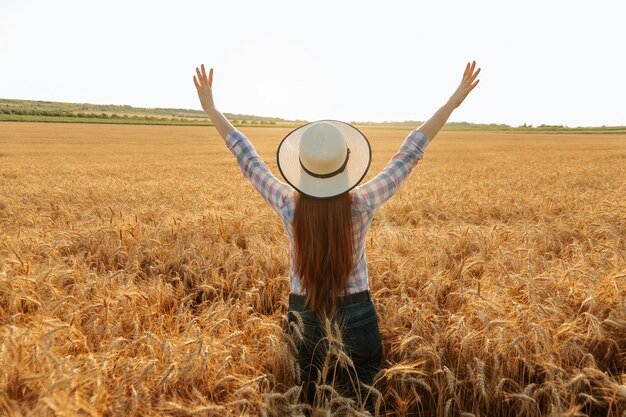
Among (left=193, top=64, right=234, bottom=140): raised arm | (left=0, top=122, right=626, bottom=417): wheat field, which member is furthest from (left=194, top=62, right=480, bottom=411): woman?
(left=193, top=64, right=234, bottom=140): raised arm

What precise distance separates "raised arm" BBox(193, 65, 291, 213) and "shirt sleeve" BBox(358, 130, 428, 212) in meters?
0.47

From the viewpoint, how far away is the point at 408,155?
2.39 meters

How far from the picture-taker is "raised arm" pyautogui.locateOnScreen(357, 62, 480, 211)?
2.24 m

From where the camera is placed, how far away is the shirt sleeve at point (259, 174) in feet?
7.66

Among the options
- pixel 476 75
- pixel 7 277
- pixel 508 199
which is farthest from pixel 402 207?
pixel 7 277

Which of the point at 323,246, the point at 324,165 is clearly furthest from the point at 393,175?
the point at 323,246

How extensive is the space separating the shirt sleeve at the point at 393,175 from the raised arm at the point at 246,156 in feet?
1.54

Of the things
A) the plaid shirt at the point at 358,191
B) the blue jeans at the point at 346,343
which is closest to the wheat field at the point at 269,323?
the blue jeans at the point at 346,343

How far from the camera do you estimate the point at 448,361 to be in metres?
2.34

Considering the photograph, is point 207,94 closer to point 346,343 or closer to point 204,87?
point 204,87

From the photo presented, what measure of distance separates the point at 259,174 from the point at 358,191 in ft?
1.94

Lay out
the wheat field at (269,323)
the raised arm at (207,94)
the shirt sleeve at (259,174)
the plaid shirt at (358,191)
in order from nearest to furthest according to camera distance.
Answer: the wheat field at (269,323) < the plaid shirt at (358,191) < the shirt sleeve at (259,174) < the raised arm at (207,94)

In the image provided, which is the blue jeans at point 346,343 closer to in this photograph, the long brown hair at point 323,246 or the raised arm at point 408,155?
the long brown hair at point 323,246

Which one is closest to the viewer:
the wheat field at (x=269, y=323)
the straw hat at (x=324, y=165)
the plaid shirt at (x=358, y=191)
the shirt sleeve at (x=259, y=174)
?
the wheat field at (x=269, y=323)
